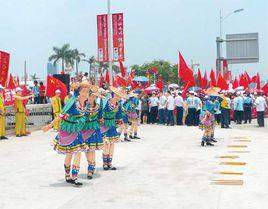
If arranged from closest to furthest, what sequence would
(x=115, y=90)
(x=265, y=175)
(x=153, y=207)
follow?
(x=153, y=207) < (x=265, y=175) < (x=115, y=90)

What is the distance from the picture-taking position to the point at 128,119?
14922 millimetres

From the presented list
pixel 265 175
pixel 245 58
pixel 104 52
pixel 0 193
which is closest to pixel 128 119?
pixel 265 175

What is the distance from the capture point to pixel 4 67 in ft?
56.1

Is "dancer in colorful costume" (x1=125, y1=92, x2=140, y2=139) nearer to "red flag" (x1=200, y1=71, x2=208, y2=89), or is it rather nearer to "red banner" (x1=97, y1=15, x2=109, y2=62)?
"red banner" (x1=97, y1=15, x2=109, y2=62)

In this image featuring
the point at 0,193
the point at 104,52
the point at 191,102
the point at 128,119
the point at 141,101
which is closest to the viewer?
the point at 0,193

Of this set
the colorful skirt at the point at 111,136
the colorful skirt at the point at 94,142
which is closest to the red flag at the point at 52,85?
the colorful skirt at the point at 111,136

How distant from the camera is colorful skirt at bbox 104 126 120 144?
9.66 metres

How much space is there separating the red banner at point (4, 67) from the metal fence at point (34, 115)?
1.10 meters

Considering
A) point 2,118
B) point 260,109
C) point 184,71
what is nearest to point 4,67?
point 2,118

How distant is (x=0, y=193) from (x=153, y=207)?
258 centimetres

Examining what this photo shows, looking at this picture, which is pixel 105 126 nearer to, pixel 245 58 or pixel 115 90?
pixel 115 90

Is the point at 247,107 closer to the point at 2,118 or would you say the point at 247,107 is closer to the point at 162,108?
the point at 162,108

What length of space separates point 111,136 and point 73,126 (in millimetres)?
1821

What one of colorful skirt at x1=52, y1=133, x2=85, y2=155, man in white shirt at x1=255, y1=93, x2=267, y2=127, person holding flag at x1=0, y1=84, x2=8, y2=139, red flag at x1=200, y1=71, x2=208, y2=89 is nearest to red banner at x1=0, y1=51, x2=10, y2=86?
person holding flag at x1=0, y1=84, x2=8, y2=139
